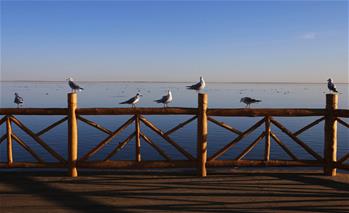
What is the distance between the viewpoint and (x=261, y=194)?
6.92 metres

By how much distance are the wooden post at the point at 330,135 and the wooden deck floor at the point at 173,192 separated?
0.26 meters

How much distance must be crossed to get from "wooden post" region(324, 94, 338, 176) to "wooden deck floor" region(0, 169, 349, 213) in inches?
10.1

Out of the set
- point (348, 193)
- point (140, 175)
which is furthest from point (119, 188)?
point (348, 193)

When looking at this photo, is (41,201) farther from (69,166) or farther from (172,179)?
(172,179)

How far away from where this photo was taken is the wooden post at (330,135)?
8.34 metres

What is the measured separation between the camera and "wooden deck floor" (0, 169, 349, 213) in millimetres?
6246

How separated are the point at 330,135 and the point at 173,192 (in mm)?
3661

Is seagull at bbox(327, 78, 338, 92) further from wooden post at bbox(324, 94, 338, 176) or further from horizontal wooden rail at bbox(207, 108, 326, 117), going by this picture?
horizontal wooden rail at bbox(207, 108, 326, 117)

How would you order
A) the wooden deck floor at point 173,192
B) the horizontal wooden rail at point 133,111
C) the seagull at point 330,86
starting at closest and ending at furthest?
the wooden deck floor at point 173,192, the horizontal wooden rail at point 133,111, the seagull at point 330,86

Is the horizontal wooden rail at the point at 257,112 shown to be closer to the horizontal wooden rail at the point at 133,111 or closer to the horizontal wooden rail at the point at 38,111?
the horizontal wooden rail at the point at 133,111

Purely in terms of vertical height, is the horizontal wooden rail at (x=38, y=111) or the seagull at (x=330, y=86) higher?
the seagull at (x=330, y=86)

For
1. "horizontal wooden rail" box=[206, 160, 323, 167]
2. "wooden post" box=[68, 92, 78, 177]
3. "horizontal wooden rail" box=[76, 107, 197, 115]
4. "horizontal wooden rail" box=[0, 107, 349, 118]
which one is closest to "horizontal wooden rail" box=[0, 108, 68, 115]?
"horizontal wooden rail" box=[0, 107, 349, 118]

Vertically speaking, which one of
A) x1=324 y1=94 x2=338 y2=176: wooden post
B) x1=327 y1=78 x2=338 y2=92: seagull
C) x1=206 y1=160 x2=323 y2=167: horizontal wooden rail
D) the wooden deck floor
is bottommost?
the wooden deck floor

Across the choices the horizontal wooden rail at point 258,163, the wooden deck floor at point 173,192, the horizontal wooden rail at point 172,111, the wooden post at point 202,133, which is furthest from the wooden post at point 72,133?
the horizontal wooden rail at point 258,163
